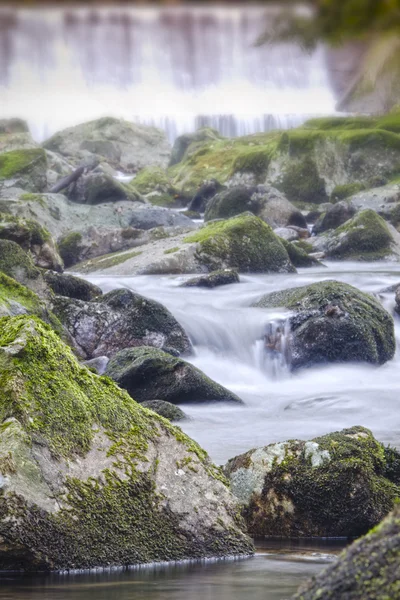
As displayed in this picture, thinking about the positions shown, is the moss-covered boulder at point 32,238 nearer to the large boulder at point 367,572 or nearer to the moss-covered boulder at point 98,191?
the moss-covered boulder at point 98,191

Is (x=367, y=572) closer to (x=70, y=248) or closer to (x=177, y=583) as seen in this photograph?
(x=177, y=583)

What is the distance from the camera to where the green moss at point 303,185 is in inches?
1226

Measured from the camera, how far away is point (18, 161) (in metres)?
30.6

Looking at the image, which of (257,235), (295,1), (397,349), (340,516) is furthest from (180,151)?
(295,1)

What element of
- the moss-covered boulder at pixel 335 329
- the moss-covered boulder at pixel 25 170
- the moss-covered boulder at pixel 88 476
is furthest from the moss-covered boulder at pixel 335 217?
the moss-covered boulder at pixel 88 476

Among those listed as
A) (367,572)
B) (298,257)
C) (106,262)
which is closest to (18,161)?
(106,262)

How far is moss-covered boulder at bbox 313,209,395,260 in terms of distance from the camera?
19203 mm

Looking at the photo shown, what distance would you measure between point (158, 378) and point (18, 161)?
24.0 meters

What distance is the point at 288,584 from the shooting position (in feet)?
11.4

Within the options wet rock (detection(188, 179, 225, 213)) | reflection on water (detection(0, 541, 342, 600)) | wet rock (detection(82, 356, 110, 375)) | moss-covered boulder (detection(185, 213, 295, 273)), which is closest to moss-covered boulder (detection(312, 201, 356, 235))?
moss-covered boulder (detection(185, 213, 295, 273))

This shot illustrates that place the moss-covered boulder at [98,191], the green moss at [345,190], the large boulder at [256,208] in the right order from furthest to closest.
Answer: the green moss at [345,190]
the moss-covered boulder at [98,191]
the large boulder at [256,208]

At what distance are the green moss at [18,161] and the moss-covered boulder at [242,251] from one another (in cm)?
1492

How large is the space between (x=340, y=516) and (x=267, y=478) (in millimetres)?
502

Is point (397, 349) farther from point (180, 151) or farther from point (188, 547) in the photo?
point (180, 151)
